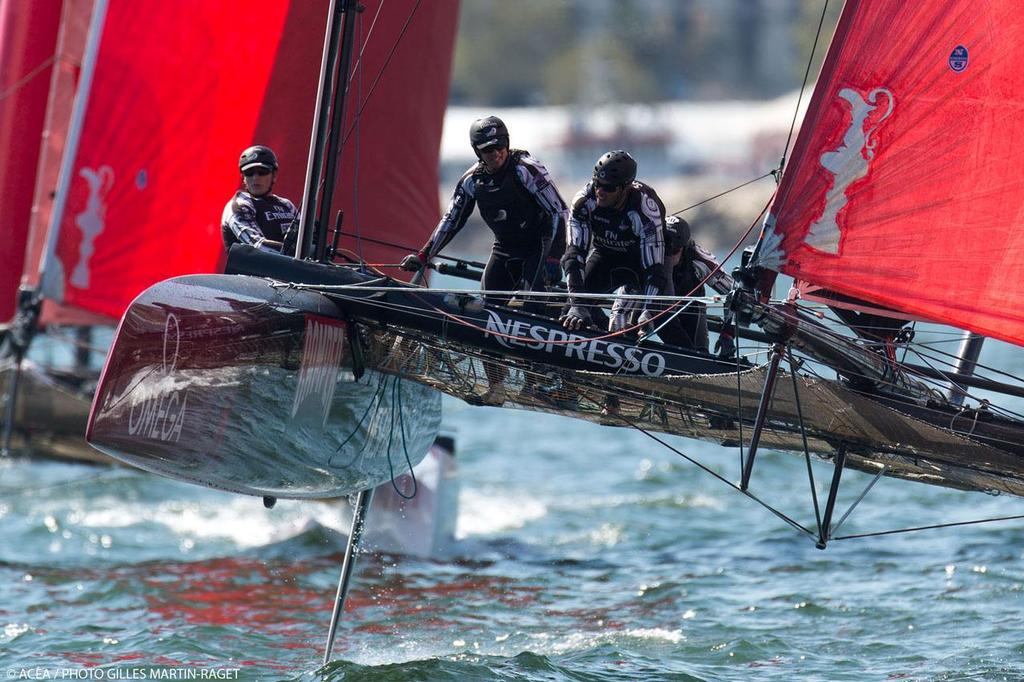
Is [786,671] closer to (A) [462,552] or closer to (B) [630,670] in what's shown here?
(B) [630,670]

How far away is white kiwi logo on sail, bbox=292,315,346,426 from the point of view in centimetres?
658

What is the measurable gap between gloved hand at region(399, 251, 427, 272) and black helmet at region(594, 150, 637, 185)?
3.65ft

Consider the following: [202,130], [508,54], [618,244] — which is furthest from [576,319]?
[508,54]

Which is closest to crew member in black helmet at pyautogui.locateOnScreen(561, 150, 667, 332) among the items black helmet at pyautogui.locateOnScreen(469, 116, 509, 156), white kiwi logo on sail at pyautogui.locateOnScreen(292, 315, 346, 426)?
black helmet at pyautogui.locateOnScreen(469, 116, 509, 156)

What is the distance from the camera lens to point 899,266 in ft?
19.7

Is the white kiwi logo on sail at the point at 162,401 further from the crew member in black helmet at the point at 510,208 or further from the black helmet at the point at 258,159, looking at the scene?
the black helmet at the point at 258,159

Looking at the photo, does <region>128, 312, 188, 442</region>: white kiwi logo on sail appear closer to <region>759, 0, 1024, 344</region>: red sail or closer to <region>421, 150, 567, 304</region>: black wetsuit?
<region>421, 150, 567, 304</region>: black wetsuit

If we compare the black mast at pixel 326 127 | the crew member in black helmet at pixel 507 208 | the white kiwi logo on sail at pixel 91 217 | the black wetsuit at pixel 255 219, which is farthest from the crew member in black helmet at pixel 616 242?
the white kiwi logo on sail at pixel 91 217

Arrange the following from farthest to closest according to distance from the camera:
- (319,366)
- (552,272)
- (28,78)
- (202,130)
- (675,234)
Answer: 1. (28,78)
2. (202,130)
3. (552,272)
4. (675,234)
5. (319,366)

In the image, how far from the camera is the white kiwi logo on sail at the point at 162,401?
6.36 m

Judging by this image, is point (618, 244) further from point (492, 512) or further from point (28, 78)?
point (28, 78)

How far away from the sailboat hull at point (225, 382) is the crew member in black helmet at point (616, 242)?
113cm

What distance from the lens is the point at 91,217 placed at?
38.4ft

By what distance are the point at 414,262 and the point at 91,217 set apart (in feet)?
17.3
